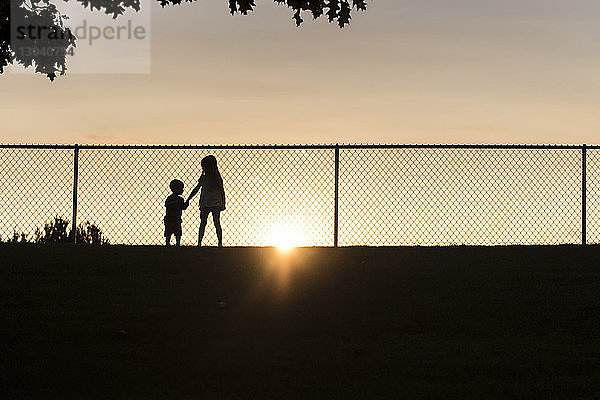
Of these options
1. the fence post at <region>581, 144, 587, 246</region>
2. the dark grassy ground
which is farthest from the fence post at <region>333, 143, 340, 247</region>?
the fence post at <region>581, 144, 587, 246</region>

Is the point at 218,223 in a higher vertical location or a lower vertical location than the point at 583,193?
lower

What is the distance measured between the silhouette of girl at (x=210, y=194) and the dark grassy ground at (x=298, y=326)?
6.87ft

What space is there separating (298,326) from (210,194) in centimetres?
767

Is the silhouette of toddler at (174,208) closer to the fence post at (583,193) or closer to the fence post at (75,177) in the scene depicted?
the fence post at (75,177)

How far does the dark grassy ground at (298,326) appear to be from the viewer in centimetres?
646

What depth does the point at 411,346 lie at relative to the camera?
7.79 m

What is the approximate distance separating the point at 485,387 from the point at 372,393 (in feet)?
2.63

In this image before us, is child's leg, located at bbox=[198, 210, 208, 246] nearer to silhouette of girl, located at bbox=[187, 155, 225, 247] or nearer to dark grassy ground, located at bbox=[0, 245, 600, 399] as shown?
silhouette of girl, located at bbox=[187, 155, 225, 247]

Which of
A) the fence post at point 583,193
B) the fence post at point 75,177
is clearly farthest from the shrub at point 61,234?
the fence post at point 583,193

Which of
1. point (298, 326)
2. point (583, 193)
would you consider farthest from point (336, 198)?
point (298, 326)

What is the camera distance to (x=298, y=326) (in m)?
8.66

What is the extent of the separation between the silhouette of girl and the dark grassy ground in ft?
6.87

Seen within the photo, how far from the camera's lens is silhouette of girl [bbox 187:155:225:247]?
1606 centimetres

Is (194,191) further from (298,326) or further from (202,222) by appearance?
(298,326)
